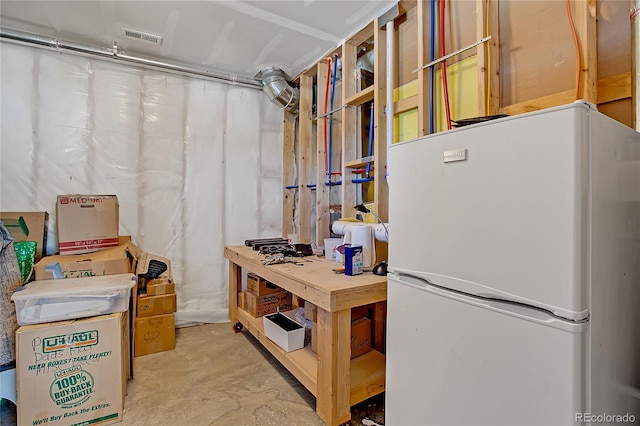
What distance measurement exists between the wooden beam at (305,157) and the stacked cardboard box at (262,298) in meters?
0.64

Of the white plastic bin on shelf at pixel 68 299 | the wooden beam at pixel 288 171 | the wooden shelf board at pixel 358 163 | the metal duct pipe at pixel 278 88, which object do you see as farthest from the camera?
the wooden beam at pixel 288 171

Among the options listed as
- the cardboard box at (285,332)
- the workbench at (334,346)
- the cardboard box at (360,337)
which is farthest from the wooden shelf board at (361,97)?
the cardboard box at (285,332)

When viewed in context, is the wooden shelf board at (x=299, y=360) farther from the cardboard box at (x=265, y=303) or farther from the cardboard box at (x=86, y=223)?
the cardboard box at (x=86, y=223)

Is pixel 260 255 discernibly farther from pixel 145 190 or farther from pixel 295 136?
pixel 295 136

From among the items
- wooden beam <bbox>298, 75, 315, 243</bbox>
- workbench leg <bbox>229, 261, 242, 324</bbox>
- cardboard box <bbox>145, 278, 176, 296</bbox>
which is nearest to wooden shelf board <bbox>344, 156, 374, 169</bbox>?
wooden beam <bbox>298, 75, 315, 243</bbox>

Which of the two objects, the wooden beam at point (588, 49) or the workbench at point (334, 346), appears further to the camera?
the workbench at point (334, 346)

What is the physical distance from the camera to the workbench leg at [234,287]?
3.08 m

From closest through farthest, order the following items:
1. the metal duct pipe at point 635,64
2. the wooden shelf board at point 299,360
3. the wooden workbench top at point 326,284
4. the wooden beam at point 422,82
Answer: the metal duct pipe at point 635,64 < the wooden workbench top at point 326,284 < the wooden shelf board at point 299,360 < the wooden beam at point 422,82

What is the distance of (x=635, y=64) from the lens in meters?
1.21

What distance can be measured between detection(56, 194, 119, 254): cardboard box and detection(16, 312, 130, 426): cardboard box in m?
0.90

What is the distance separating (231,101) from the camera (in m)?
3.35

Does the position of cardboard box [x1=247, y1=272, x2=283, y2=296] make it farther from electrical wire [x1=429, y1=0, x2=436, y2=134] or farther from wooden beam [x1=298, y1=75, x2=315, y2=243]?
electrical wire [x1=429, y1=0, x2=436, y2=134]

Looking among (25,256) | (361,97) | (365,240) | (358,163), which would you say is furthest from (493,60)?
(25,256)

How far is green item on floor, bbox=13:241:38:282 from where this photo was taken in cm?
221
